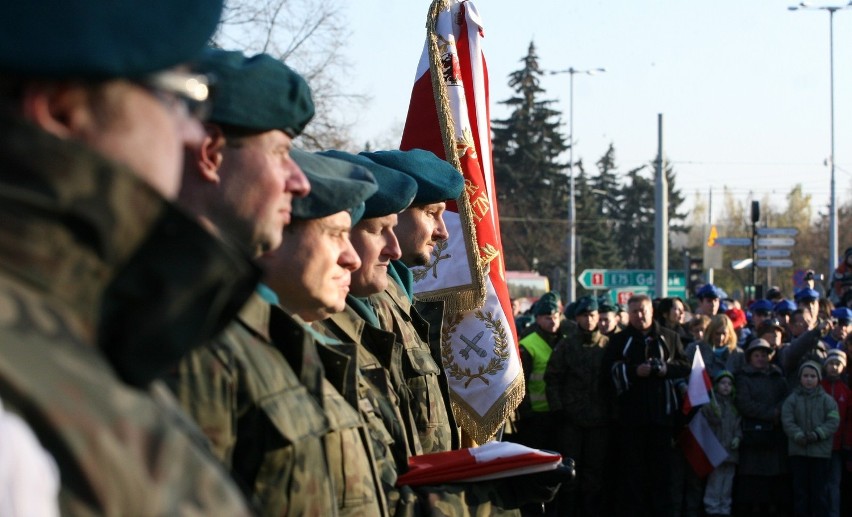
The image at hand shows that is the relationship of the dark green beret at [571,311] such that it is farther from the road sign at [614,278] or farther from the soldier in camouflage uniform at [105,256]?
the road sign at [614,278]

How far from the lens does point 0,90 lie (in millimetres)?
1226

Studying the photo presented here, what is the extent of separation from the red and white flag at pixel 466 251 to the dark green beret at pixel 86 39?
5.32 metres

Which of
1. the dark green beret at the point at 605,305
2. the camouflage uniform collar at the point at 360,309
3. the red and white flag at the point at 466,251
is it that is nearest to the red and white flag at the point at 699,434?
the dark green beret at the point at 605,305

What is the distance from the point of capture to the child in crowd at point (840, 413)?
11383 mm

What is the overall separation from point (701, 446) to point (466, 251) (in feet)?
19.1

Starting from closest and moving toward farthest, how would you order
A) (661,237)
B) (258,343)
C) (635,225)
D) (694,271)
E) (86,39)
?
(86,39) → (258,343) → (661,237) → (694,271) → (635,225)

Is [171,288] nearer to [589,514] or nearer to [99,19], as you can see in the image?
[99,19]

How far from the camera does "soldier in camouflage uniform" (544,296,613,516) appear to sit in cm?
1193

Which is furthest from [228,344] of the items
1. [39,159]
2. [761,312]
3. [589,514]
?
[761,312]

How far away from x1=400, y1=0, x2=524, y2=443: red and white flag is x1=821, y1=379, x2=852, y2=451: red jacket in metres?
5.75

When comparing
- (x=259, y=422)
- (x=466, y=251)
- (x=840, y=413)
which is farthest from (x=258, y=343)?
(x=840, y=413)

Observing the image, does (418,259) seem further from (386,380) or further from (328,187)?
(328,187)

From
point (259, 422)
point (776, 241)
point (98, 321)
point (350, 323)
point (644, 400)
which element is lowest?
point (644, 400)

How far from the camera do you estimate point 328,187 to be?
11.5 feet
